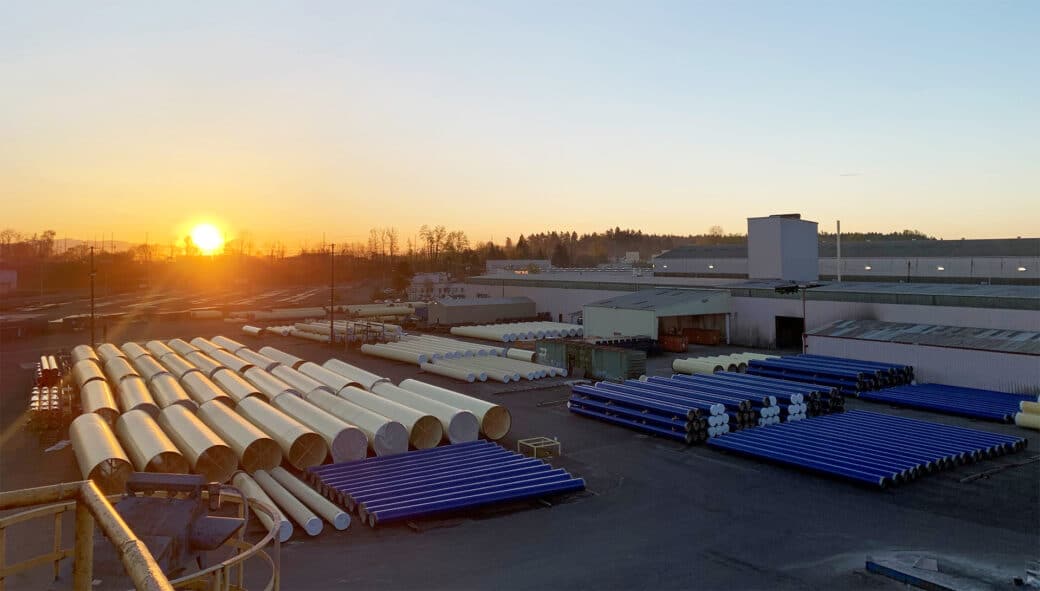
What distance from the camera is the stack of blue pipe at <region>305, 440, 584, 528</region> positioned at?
556 inches

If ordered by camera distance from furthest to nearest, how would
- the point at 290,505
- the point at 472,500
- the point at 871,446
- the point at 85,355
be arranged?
1. the point at 85,355
2. the point at 871,446
3. the point at 472,500
4. the point at 290,505

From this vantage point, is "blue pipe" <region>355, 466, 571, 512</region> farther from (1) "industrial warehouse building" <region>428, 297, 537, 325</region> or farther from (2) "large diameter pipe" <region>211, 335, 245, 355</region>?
(1) "industrial warehouse building" <region>428, 297, 537, 325</region>

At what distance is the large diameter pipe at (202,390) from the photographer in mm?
20672

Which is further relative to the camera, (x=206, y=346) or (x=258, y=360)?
(x=206, y=346)

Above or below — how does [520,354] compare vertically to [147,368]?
below

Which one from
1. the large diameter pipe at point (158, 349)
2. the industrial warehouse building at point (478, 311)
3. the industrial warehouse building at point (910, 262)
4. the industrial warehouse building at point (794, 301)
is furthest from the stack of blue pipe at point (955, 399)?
the large diameter pipe at point (158, 349)

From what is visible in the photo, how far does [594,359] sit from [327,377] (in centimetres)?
1145

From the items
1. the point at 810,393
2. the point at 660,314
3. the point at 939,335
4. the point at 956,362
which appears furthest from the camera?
the point at 660,314

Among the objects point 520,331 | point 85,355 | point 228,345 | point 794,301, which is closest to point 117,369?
point 85,355

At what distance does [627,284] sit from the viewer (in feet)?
160

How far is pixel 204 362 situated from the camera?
28.7 m

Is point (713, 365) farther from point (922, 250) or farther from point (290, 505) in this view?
point (922, 250)

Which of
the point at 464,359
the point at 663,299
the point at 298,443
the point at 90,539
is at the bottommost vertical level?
the point at 464,359

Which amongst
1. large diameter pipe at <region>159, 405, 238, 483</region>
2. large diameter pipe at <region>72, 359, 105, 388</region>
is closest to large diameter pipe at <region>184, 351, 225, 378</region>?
large diameter pipe at <region>72, 359, 105, 388</region>
